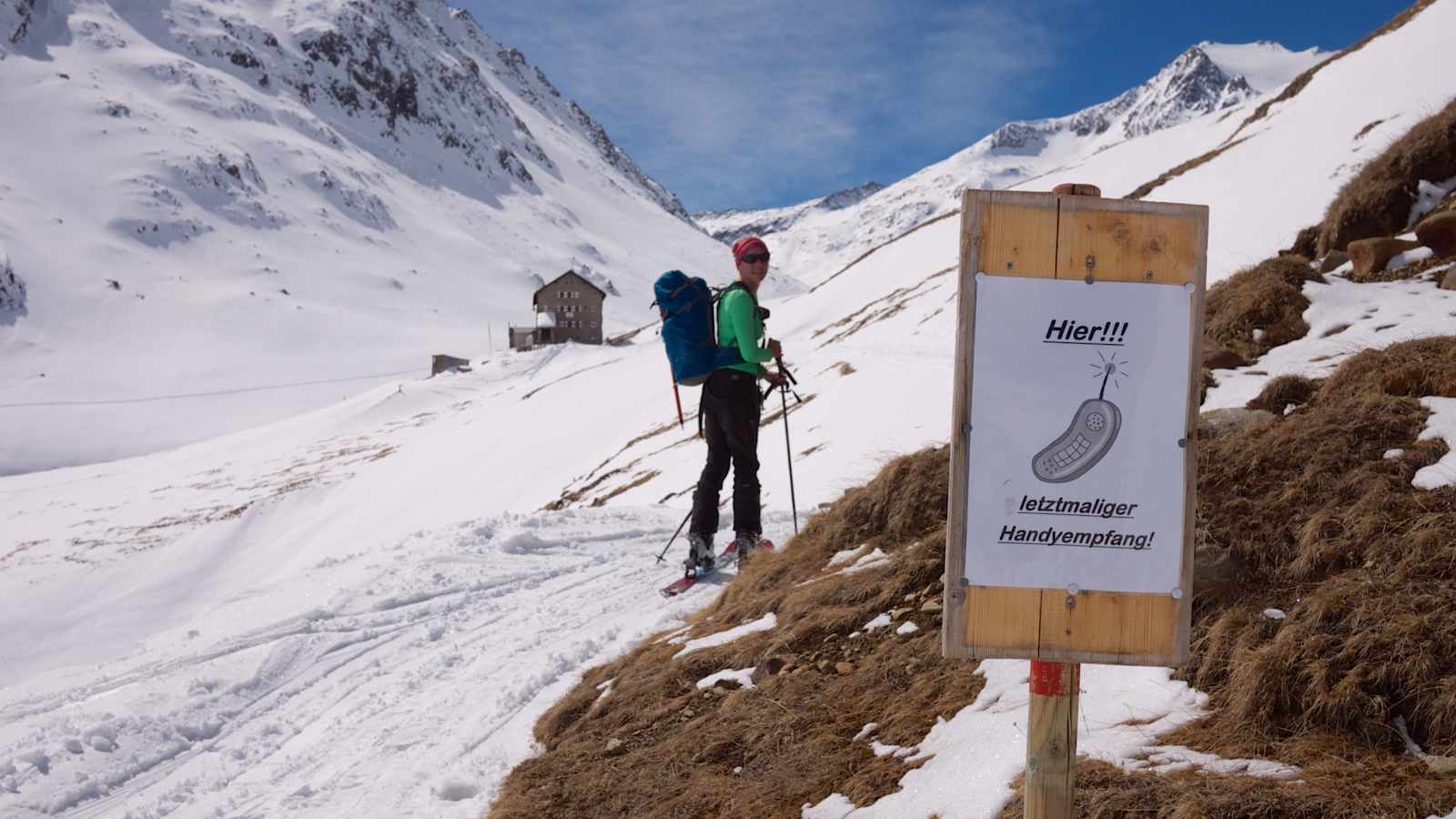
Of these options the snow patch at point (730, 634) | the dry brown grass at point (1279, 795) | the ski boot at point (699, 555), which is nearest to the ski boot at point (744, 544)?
the ski boot at point (699, 555)

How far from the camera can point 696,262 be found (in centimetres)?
→ 17812

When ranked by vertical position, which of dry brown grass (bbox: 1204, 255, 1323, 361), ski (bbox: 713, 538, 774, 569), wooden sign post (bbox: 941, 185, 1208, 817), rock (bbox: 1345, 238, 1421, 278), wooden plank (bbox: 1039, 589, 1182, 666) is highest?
rock (bbox: 1345, 238, 1421, 278)

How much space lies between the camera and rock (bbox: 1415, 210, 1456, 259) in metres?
9.20

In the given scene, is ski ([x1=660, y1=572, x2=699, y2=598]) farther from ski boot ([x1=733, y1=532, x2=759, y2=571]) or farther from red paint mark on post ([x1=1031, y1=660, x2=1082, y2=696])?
red paint mark on post ([x1=1031, y1=660, x2=1082, y2=696])

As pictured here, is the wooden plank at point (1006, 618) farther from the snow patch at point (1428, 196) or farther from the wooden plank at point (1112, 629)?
the snow patch at point (1428, 196)

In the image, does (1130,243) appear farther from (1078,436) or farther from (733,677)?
(733,677)

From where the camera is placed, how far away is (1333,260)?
10469 mm

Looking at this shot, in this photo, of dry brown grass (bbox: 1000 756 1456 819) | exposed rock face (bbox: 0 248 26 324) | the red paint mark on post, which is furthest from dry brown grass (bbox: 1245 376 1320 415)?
exposed rock face (bbox: 0 248 26 324)

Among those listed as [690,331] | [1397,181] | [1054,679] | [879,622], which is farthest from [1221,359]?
[1054,679]

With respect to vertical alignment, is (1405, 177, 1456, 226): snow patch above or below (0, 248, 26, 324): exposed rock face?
below

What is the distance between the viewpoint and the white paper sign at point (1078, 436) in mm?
2693

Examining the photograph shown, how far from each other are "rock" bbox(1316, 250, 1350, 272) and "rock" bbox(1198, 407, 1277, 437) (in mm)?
5781

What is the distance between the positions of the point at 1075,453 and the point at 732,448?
16.9ft

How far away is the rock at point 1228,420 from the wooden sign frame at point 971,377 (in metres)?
3.54
